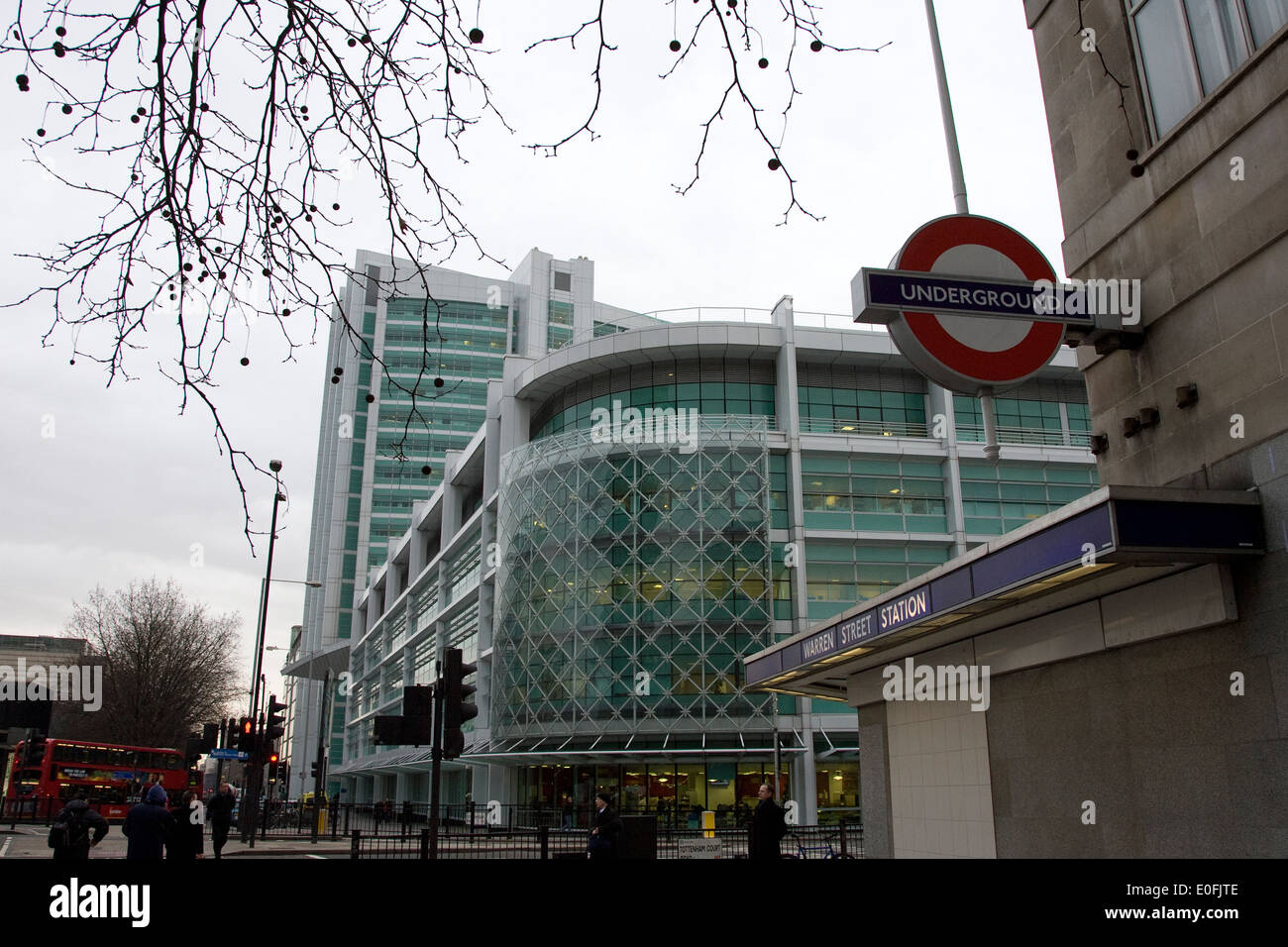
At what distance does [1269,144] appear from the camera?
25.2 feet

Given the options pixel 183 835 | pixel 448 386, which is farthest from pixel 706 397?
pixel 448 386

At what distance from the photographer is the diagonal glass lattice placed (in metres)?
36.8

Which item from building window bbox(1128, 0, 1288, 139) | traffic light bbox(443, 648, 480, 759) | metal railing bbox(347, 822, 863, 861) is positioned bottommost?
metal railing bbox(347, 822, 863, 861)

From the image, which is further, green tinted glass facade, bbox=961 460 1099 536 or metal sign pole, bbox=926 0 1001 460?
green tinted glass facade, bbox=961 460 1099 536

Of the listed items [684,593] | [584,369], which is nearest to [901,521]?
[684,593]

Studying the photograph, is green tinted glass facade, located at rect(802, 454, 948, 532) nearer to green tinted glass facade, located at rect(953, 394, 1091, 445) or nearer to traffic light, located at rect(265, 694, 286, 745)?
green tinted glass facade, located at rect(953, 394, 1091, 445)

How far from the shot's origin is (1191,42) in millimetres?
8711

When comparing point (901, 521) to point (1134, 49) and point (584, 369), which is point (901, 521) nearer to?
point (584, 369)

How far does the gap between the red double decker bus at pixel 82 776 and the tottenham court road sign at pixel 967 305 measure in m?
39.9

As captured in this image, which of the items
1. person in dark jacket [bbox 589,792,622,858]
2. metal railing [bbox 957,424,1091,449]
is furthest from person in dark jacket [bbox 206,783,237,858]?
metal railing [bbox 957,424,1091,449]

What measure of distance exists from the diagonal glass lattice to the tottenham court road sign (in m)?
29.0

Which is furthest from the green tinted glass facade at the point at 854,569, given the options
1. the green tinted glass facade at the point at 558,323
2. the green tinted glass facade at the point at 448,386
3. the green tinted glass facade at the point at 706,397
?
the green tinted glass facade at the point at 558,323

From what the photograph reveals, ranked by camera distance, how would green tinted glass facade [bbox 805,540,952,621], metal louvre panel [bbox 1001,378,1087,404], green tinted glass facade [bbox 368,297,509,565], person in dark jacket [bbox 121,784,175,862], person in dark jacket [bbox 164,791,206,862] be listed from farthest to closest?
green tinted glass facade [bbox 368,297,509,565] → metal louvre panel [bbox 1001,378,1087,404] → green tinted glass facade [bbox 805,540,952,621] → person in dark jacket [bbox 164,791,206,862] → person in dark jacket [bbox 121,784,175,862]

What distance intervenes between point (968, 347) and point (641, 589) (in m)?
30.2
